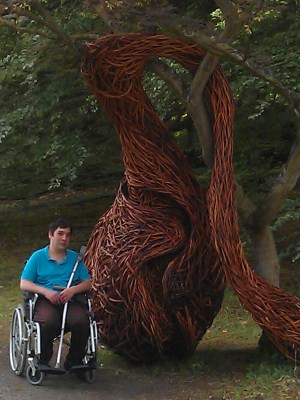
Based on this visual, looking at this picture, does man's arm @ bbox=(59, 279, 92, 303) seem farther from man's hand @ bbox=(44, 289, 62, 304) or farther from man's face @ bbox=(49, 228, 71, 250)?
man's face @ bbox=(49, 228, 71, 250)

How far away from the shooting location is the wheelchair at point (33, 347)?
647 centimetres

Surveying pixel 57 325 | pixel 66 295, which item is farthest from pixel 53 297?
pixel 57 325

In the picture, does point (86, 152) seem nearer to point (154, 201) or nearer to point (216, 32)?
point (154, 201)

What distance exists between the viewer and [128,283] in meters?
6.74

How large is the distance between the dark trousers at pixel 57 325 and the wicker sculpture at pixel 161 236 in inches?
16.2

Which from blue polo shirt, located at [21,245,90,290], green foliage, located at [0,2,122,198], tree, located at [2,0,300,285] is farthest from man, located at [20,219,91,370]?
green foliage, located at [0,2,122,198]

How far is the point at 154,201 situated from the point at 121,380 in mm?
1524

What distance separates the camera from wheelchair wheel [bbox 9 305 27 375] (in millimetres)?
6715

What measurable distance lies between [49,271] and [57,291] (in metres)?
0.21

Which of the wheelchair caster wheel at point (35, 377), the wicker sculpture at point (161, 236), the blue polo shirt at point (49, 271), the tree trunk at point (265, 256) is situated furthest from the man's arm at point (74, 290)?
the tree trunk at point (265, 256)

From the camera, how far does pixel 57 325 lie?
21.3ft

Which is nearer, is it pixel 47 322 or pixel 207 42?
pixel 207 42

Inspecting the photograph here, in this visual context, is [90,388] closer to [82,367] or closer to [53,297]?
[82,367]

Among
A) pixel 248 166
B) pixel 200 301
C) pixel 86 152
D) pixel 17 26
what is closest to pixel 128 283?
pixel 200 301
